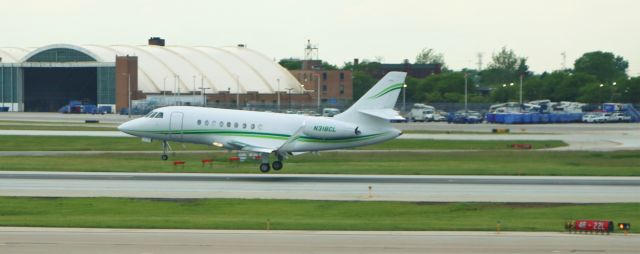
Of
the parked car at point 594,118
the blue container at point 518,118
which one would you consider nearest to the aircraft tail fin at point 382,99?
the blue container at point 518,118

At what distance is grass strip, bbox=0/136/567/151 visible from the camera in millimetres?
82062

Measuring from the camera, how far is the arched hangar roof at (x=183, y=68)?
583ft

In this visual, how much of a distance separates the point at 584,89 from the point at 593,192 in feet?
477

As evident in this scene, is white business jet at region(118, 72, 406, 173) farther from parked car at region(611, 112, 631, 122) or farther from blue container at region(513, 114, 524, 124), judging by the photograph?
parked car at region(611, 112, 631, 122)

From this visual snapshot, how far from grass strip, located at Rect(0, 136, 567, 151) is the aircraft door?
2152cm

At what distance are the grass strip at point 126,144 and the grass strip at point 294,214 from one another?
38735 mm

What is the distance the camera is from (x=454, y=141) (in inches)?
3595

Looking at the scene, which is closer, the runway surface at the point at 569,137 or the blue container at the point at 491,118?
the runway surface at the point at 569,137

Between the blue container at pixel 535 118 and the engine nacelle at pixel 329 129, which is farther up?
the engine nacelle at pixel 329 129

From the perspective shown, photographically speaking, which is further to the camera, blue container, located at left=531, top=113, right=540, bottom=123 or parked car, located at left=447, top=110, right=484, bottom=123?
parked car, located at left=447, top=110, right=484, bottom=123

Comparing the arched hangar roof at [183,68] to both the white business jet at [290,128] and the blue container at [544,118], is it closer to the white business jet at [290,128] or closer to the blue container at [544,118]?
the blue container at [544,118]

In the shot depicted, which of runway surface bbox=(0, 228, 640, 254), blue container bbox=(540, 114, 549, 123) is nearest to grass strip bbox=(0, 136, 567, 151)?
runway surface bbox=(0, 228, 640, 254)

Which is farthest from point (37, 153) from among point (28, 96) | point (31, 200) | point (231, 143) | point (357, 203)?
point (28, 96)

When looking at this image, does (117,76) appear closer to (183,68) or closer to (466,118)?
(183,68)
